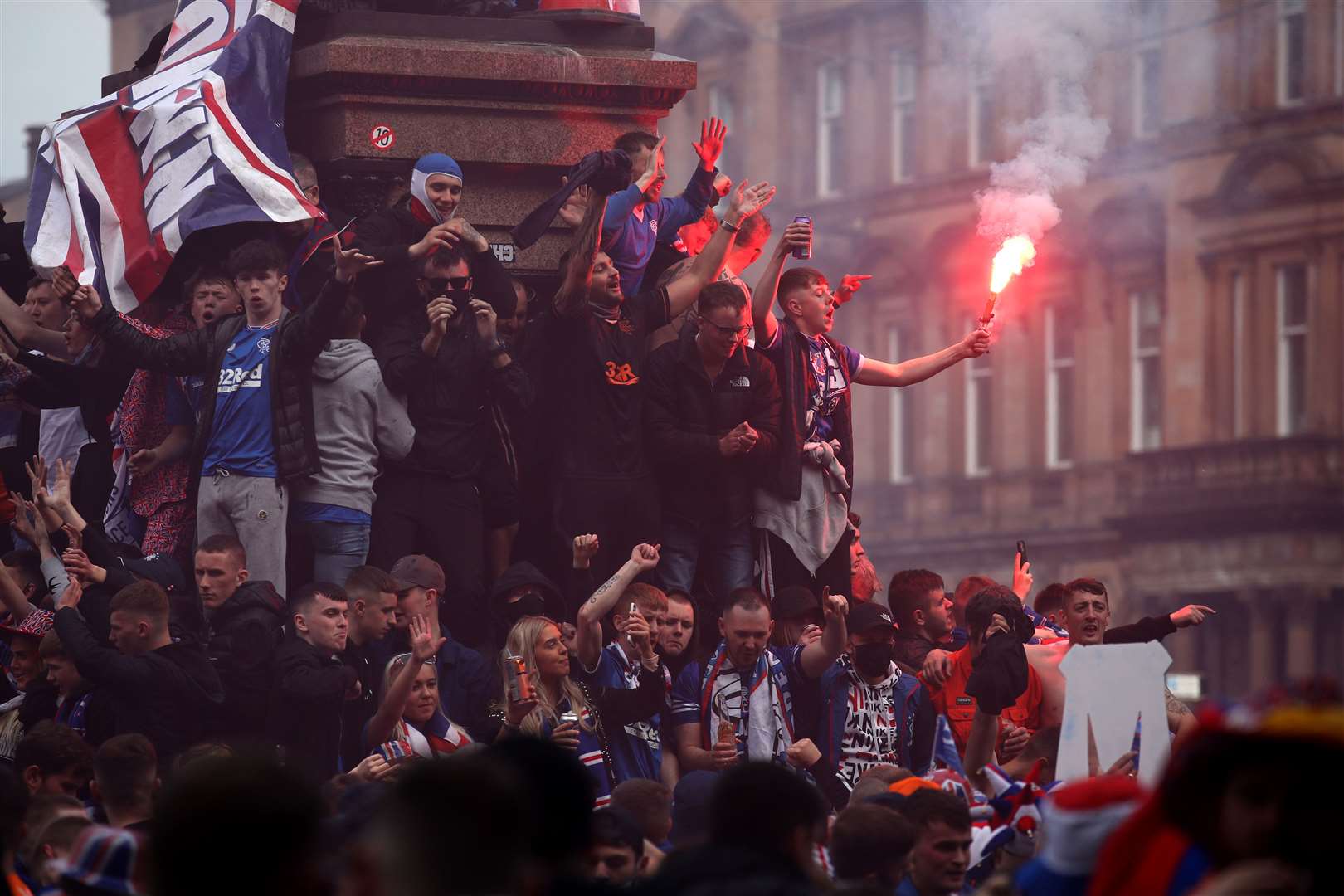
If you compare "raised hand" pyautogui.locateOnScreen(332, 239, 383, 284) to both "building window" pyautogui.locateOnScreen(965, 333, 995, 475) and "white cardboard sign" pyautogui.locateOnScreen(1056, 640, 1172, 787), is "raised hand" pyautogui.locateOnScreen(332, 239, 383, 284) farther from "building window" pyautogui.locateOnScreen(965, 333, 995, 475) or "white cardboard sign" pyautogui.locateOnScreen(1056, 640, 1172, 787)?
"building window" pyautogui.locateOnScreen(965, 333, 995, 475)

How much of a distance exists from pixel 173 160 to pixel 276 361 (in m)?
1.58

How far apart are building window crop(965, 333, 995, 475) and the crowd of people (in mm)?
36625

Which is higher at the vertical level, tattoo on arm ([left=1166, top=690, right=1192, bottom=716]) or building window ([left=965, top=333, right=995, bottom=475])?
building window ([left=965, top=333, right=995, bottom=475])

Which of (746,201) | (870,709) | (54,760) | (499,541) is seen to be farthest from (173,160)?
Result: (54,760)

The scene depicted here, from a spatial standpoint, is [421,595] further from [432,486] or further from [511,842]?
[511,842]

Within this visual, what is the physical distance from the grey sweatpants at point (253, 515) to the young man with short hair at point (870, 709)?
7.10ft

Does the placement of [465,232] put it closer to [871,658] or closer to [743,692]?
[743,692]

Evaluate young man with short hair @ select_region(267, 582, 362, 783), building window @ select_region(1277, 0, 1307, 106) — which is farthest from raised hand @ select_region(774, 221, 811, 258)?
building window @ select_region(1277, 0, 1307, 106)

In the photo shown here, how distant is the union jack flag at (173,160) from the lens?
1288 cm

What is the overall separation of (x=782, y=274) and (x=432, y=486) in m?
1.70

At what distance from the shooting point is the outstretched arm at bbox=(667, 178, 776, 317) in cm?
1252

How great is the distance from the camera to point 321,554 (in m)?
12.2

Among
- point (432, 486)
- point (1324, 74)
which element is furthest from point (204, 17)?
point (1324, 74)

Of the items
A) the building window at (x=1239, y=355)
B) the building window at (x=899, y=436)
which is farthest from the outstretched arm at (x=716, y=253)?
the building window at (x=899, y=436)
